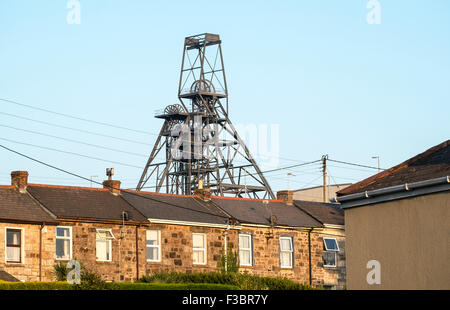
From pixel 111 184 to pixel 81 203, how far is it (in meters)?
3.95

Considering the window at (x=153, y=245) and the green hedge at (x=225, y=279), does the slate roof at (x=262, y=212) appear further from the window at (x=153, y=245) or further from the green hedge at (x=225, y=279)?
the green hedge at (x=225, y=279)

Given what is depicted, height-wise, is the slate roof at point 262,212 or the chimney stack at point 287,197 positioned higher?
the chimney stack at point 287,197

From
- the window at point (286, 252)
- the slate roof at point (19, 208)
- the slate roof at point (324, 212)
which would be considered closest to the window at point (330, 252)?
the slate roof at point (324, 212)

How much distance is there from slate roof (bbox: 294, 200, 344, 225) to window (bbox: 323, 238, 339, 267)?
1.18 m

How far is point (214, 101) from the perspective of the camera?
3356 inches

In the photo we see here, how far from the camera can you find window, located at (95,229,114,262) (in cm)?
4522

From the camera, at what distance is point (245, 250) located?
51.2 meters

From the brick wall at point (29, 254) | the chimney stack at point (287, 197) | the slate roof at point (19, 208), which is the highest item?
the chimney stack at point (287, 197)

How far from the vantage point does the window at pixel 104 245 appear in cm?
4522

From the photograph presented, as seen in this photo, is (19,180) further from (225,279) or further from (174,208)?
(225,279)

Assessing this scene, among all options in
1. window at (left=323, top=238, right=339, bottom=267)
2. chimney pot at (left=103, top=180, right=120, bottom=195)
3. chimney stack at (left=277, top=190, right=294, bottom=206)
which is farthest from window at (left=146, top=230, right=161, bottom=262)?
chimney stack at (left=277, top=190, right=294, bottom=206)

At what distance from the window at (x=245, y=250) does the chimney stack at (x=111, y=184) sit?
7.64 metres

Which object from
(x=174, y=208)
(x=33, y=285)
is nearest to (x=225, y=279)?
(x=174, y=208)
